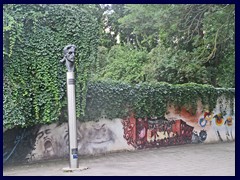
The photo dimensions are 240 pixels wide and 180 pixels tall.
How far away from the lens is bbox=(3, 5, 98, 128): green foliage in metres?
8.86

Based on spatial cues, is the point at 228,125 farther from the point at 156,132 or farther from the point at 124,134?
the point at 124,134

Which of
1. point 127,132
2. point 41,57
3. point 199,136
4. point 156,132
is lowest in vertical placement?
point 199,136

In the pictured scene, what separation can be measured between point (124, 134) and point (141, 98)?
1.39 meters

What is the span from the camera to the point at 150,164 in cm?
995

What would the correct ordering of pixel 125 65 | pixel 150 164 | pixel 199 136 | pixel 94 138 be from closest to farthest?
pixel 150 164, pixel 94 138, pixel 199 136, pixel 125 65

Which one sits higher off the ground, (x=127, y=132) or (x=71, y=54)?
(x=71, y=54)

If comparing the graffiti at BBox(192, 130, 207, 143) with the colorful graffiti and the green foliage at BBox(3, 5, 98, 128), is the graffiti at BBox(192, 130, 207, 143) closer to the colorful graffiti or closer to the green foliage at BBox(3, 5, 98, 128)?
the colorful graffiti

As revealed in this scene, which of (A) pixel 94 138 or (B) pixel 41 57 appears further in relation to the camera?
(A) pixel 94 138

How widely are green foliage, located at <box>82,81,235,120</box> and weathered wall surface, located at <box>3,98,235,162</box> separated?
257mm

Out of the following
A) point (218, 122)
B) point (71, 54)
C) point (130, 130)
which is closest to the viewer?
point (71, 54)

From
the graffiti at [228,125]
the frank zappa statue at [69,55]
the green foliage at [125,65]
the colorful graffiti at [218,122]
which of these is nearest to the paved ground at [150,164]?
the colorful graffiti at [218,122]

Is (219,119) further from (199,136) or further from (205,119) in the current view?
(199,136)

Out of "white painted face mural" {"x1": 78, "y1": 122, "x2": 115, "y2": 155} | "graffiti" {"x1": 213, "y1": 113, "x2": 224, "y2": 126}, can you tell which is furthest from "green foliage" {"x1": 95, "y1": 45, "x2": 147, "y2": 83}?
"white painted face mural" {"x1": 78, "y1": 122, "x2": 115, "y2": 155}

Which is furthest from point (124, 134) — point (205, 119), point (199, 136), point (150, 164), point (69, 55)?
point (69, 55)
